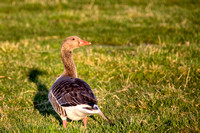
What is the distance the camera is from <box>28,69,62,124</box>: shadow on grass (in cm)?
611

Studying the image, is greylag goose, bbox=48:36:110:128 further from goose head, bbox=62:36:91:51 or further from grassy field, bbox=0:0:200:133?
goose head, bbox=62:36:91:51

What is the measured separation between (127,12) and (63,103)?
11.2 m

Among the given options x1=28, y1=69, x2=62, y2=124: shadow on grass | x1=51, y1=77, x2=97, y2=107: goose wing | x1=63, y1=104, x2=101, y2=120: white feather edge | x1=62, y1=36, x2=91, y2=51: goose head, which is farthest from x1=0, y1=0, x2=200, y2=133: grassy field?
x1=62, y1=36, x2=91, y2=51: goose head

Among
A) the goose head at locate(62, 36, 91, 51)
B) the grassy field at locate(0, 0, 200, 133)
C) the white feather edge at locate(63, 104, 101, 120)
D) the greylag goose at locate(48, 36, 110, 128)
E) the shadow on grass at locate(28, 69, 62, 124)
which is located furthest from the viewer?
the shadow on grass at locate(28, 69, 62, 124)

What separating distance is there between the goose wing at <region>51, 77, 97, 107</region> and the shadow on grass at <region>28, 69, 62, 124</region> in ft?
2.99

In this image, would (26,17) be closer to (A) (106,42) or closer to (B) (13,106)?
(A) (106,42)

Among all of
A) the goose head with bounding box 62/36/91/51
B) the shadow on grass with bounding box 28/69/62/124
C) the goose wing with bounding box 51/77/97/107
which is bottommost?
the shadow on grass with bounding box 28/69/62/124

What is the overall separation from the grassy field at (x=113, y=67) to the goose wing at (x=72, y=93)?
0.43 metres

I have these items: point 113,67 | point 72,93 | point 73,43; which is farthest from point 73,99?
point 113,67

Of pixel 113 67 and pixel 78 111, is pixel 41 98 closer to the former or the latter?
pixel 113 67

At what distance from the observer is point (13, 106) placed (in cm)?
620

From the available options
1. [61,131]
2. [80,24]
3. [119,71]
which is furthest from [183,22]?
[61,131]

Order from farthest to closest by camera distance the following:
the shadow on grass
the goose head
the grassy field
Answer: the shadow on grass < the goose head < the grassy field

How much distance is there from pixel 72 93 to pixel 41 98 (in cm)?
242
